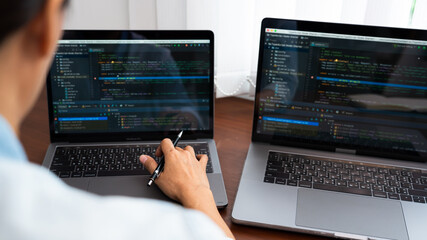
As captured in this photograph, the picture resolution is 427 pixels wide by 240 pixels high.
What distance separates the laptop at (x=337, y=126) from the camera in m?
1.06

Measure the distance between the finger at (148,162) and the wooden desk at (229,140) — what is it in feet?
0.61

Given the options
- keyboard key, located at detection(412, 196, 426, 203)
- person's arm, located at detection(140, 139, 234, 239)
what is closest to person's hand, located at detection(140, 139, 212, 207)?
person's arm, located at detection(140, 139, 234, 239)

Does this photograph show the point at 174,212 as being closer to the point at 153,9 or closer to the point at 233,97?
the point at 233,97

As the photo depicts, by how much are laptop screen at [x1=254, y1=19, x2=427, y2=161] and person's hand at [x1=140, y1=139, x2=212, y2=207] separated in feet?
0.84

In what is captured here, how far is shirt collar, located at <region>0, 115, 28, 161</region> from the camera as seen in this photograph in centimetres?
47

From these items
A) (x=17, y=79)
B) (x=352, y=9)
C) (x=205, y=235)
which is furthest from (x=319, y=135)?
(x=17, y=79)

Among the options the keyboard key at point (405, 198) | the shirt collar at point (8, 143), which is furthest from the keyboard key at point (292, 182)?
the shirt collar at point (8, 143)

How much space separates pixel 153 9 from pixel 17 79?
1.22 metres

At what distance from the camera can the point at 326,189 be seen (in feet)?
3.58

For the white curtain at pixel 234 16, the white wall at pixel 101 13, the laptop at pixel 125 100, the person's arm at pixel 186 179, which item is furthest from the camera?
the white wall at pixel 101 13

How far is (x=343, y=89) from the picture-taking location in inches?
46.4

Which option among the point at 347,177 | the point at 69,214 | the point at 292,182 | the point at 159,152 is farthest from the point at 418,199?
the point at 69,214

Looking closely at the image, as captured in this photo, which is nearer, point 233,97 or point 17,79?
point 17,79

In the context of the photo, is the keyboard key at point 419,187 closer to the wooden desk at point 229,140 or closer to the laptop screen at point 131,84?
the wooden desk at point 229,140
